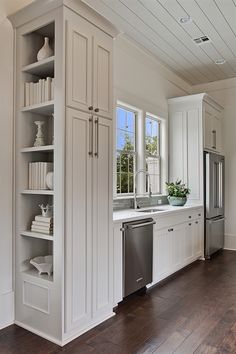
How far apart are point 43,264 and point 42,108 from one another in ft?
4.44

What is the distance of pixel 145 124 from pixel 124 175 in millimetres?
911

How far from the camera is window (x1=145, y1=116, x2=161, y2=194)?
15.9 feet

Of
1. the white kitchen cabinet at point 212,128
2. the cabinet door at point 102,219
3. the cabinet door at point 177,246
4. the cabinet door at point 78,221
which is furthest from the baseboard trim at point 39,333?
the white kitchen cabinet at point 212,128

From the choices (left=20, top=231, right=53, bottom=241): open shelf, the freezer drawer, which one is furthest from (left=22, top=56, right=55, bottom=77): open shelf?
the freezer drawer

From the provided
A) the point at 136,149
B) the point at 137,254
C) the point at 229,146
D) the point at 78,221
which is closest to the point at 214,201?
the point at 229,146

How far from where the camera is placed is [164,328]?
8.37 feet

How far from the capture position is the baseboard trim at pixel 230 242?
5.53 m

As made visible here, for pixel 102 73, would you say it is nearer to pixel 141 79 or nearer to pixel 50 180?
pixel 50 180

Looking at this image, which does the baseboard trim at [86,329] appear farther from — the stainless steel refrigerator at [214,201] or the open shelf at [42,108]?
the stainless steel refrigerator at [214,201]

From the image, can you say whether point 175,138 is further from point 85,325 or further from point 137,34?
point 85,325

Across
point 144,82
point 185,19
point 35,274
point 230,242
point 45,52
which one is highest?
point 185,19

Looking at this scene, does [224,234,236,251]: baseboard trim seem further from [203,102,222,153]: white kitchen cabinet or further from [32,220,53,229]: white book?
[32,220,53,229]: white book

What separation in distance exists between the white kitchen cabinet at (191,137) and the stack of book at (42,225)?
118 inches

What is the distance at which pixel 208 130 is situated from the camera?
5.16 m
